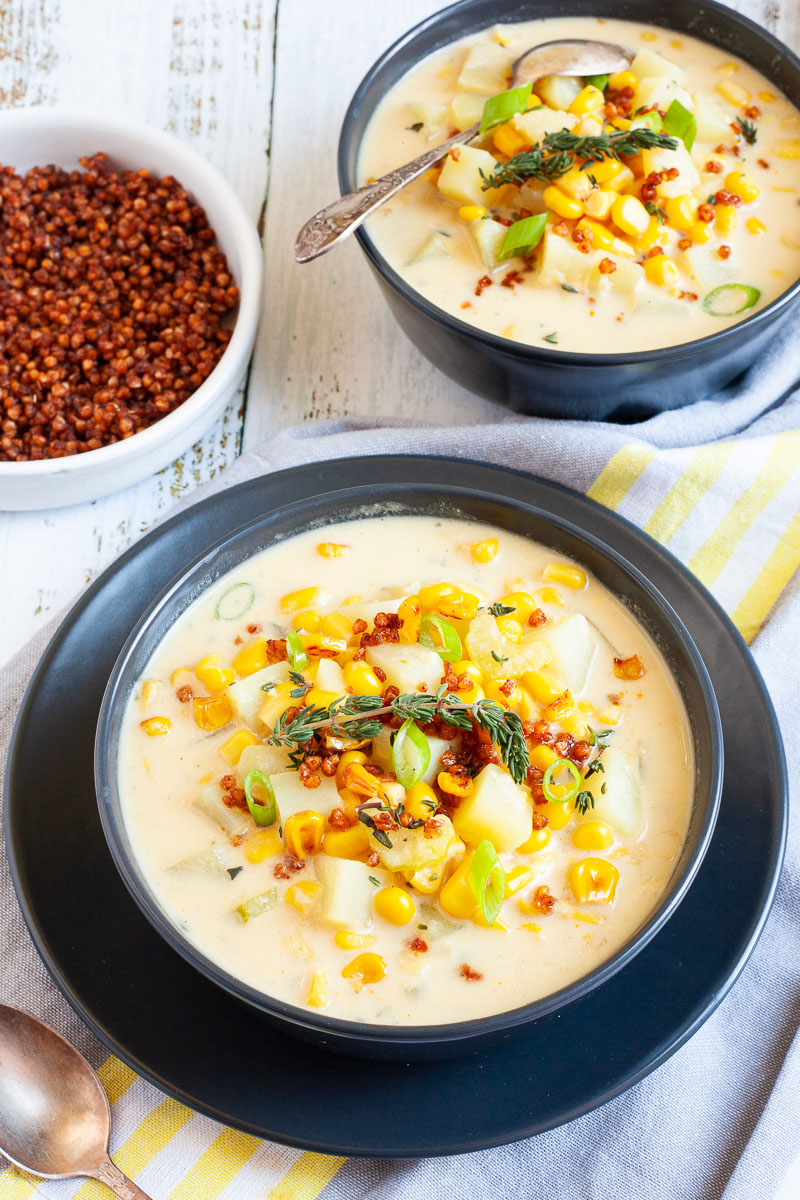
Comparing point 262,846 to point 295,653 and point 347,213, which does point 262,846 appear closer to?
point 295,653

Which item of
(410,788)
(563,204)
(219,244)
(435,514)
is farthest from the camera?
(219,244)

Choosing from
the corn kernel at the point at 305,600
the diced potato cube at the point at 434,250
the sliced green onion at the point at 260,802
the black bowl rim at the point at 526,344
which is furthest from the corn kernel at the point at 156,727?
the diced potato cube at the point at 434,250

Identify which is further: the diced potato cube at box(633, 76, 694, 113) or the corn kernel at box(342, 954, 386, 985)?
the diced potato cube at box(633, 76, 694, 113)

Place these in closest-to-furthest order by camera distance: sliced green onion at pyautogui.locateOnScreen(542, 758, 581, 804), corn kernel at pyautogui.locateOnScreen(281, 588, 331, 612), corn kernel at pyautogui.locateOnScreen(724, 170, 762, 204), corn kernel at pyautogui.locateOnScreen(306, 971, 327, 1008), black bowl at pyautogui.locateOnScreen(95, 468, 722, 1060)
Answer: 1. black bowl at pyautogui.locateOnScreen(95, 468, 722, 1060)
2. corn kernel at pyautogui.locateOnScreen(306, 971, 327, 1008)
3. sliced green onion at pyautogui.locateOnScreen(542, 758, 581, 804)
4. corn kernel at pyautogui.locateOnScreen(281, 588, 331, 612)
5. corn kernel at pyautogui.locateOnScreen(724, 170, 762, 204)

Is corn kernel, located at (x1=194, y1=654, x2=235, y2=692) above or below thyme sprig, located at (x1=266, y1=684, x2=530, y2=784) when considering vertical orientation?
below

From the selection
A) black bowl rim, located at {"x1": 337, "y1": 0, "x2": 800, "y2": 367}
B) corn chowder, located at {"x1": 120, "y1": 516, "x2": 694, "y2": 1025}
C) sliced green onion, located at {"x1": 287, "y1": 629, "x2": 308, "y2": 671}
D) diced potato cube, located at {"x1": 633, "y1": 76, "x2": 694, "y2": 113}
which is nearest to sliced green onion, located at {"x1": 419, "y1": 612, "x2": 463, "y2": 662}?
corn chowder, located at {"x1": 120, "y1": 516, "x2": 694, "y2": 1025}

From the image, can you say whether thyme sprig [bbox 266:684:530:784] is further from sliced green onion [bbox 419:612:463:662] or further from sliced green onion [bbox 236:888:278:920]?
sliced green onion [bbox 236:888:278:920]

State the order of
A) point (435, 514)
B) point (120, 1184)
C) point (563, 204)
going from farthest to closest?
point (563, 204)
point (435, 514)
point (120, 1184)

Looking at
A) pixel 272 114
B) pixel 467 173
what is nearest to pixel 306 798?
pixel 467 173
